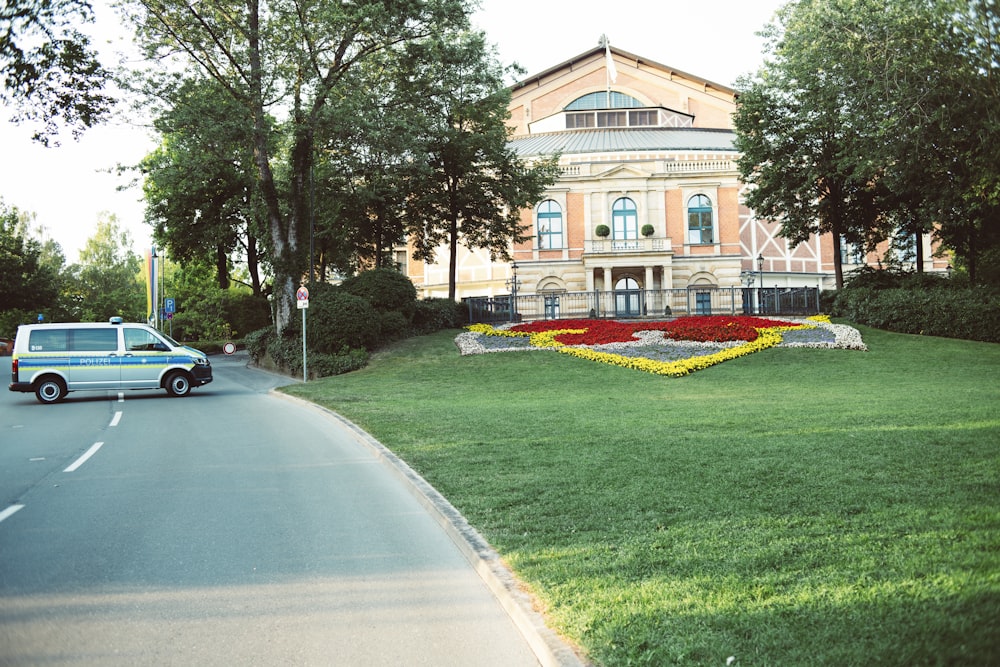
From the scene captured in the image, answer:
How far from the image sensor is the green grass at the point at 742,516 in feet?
13.2

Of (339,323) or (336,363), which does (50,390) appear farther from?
(339,323)

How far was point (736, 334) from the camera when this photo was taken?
27.3 metres

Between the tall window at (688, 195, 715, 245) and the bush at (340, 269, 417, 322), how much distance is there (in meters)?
29.2

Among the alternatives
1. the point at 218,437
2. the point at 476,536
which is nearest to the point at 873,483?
the point at 476,536

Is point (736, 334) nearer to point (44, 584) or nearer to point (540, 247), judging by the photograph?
point (44, 584)

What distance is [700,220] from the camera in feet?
183

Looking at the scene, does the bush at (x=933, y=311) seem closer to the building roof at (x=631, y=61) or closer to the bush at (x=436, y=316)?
the bush at (x=436, y=316)

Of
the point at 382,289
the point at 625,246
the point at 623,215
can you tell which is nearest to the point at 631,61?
the point at 623,215

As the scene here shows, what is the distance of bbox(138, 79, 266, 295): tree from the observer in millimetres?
26266

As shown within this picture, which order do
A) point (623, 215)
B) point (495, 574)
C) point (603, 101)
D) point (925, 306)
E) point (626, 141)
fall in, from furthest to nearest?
point (603, 101) → point (626, 141) → point (623, 215) → point (925, 306) → point (495, 574)

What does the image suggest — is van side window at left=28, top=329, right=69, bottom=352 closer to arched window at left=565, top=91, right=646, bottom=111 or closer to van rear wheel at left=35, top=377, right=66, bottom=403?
van rear wheel at left=35, top=377, right=66, bottom=403

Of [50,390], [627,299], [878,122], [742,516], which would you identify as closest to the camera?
[742,516]

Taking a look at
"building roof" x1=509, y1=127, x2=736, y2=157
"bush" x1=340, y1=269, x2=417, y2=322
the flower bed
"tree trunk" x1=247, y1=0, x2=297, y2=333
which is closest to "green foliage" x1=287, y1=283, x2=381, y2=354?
"bush" x1=340, y1=269, x2=417, y2=322

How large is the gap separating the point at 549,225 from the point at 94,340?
38.2m
